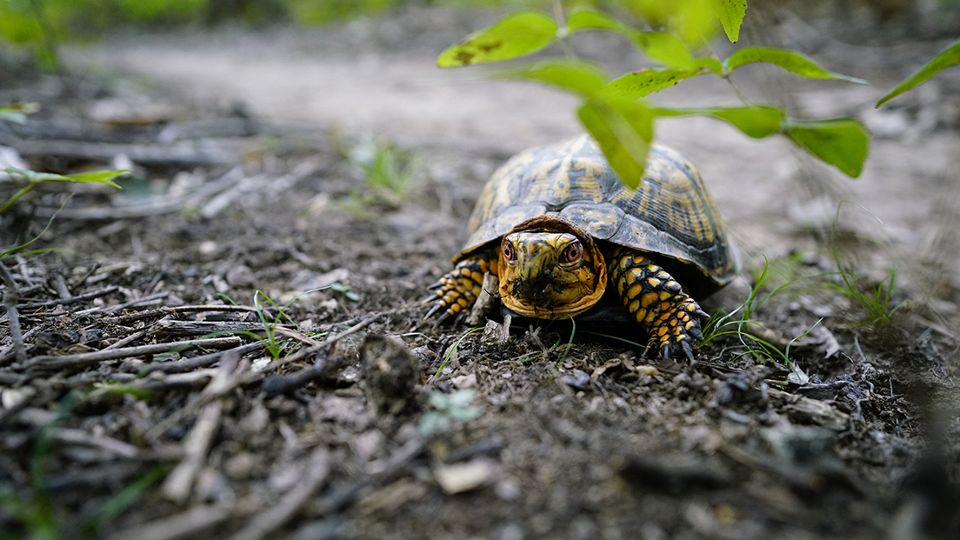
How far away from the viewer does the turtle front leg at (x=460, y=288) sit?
2383 mm

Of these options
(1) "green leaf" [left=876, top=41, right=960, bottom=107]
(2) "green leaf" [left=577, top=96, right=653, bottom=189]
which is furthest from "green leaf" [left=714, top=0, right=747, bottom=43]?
(2) "green leaf" [left=577, top=96, right=653, bottom=189]

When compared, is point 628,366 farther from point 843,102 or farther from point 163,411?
point 843,102

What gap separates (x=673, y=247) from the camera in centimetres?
235

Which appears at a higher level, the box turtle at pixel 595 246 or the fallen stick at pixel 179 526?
the box turtle at pixel 595 246

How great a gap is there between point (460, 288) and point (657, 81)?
47.8 inches

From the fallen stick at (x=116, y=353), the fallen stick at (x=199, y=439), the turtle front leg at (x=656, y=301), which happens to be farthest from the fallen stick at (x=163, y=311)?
the turtle front leg at (x=656, y=301)

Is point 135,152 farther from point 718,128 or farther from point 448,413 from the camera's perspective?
point 718,128

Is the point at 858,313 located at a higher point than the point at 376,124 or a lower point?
lower

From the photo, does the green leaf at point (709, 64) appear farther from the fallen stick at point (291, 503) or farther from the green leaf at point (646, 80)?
the fallen stick at point (291, 503)

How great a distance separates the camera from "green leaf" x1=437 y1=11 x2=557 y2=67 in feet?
5.07

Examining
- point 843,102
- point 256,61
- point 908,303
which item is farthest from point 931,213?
point 256,61

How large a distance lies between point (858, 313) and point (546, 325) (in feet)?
4.96

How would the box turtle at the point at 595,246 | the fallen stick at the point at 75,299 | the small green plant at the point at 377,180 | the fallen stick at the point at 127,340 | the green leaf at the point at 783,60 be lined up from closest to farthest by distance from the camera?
the green leaf at the point at 783,60 < the fallen stick at the point at 127,340 < the fallen stick at the point at 75,299 < the box turtle at the point at 595,246 < the small green plant at the point at 377,180

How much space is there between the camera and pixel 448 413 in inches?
60.7
